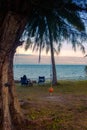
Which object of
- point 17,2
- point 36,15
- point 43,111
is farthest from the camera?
point 43,111

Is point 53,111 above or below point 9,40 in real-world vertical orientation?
below

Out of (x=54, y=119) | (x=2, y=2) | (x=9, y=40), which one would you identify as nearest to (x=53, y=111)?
(x=54, y=119)

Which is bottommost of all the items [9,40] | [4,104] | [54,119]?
[54,119]

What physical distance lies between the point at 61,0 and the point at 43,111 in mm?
4035

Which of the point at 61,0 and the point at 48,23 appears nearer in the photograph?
the point at 61,0

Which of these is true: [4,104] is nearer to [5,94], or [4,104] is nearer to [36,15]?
[5,94]

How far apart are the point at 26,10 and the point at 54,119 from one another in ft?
10.7

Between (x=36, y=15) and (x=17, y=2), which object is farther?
(x=36, y=15)

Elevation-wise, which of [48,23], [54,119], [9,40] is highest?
[48,23]

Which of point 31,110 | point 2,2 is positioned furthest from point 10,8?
point 31,110

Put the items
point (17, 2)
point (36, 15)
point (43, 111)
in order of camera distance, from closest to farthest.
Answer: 1. point (17, 2)
2. point (36, 15)
3. point (43, 111)

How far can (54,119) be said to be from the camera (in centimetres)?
836

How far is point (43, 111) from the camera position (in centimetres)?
950

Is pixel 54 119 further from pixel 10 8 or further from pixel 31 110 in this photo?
pixel 10 8
